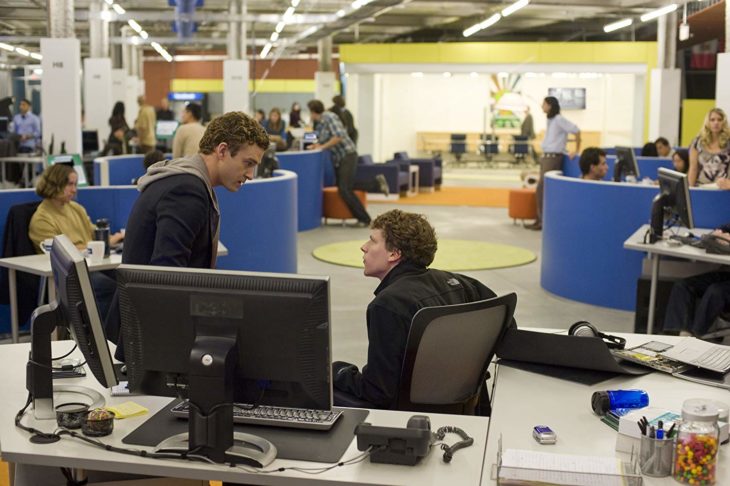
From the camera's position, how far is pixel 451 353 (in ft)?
11.0

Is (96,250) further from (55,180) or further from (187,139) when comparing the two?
(187,139)

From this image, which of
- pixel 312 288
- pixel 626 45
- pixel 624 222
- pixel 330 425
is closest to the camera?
pixel 312 288

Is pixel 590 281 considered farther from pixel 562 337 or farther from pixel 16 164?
pixel 16 164

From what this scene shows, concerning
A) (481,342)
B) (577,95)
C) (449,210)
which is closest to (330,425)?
(481,342)

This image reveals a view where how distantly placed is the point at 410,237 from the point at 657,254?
3.32m

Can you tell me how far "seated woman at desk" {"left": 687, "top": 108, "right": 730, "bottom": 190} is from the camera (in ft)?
26.8

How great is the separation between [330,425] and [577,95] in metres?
22.9

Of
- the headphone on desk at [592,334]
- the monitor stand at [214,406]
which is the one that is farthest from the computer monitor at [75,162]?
the monitor stand at [214,406]

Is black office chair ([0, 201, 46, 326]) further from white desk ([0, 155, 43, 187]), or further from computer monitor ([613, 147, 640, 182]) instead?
white desk ([0, 155, 43, 187])

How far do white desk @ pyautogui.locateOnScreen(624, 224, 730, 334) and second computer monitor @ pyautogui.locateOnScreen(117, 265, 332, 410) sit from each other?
12.8ft

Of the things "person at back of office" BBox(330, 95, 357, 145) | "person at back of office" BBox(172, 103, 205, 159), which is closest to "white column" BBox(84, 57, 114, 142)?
"person at back of office" BBox(330, 95, 357, 145)

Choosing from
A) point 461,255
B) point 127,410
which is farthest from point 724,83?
point 127,410

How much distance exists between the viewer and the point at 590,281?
8055 mm

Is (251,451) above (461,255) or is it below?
above
